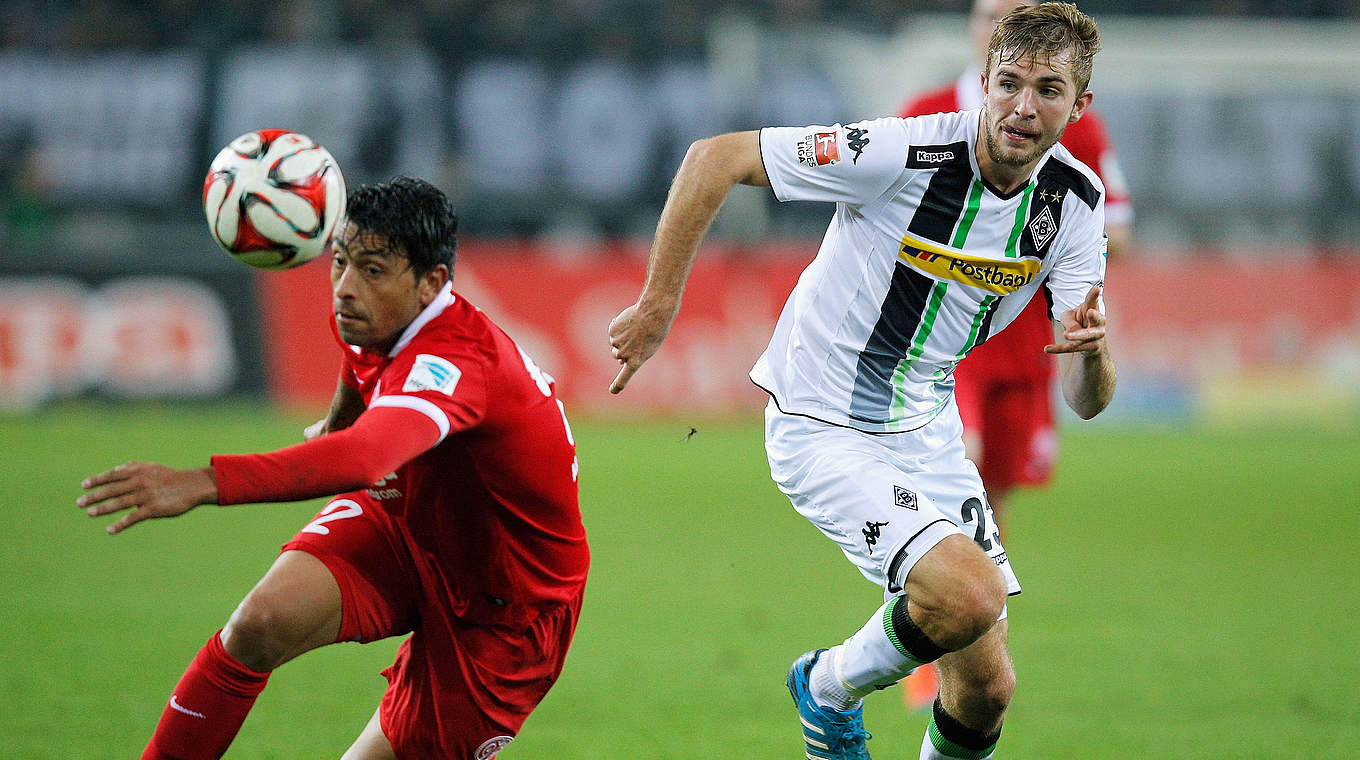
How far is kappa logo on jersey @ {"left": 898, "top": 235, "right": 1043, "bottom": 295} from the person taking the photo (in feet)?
14.3

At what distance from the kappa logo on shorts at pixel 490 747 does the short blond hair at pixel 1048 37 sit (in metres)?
2.32

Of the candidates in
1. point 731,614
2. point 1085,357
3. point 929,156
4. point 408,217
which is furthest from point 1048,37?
point 731,614

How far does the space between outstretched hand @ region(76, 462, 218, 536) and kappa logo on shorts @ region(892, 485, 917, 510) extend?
1.95 m

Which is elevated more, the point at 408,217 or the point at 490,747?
the point at 408,217

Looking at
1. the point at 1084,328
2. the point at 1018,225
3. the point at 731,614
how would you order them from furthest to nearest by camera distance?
the point at 731,614, the point at 1018,225, the point at 1084,328

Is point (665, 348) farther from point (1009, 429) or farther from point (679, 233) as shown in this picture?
point (679, 233)

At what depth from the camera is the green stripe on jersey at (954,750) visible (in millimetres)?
4367

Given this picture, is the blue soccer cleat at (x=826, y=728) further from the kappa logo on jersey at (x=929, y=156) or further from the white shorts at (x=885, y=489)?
the kappa logo on jersey at (x=929, y=156)

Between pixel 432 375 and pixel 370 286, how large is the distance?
35 centimetres

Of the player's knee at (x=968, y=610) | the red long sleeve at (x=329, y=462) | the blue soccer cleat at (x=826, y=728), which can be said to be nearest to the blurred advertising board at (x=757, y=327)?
the blue soccer cleat at (x=826, y=728)

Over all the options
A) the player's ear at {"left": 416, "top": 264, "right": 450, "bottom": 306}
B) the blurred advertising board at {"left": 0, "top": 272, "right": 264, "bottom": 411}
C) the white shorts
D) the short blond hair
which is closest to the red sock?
the player's ear at {"left": 416, "top": 264, "right": 450, "bottom": 306}

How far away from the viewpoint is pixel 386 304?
389cm

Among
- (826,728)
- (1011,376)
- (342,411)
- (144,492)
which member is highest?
(144,492)

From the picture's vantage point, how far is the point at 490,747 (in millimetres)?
4137
